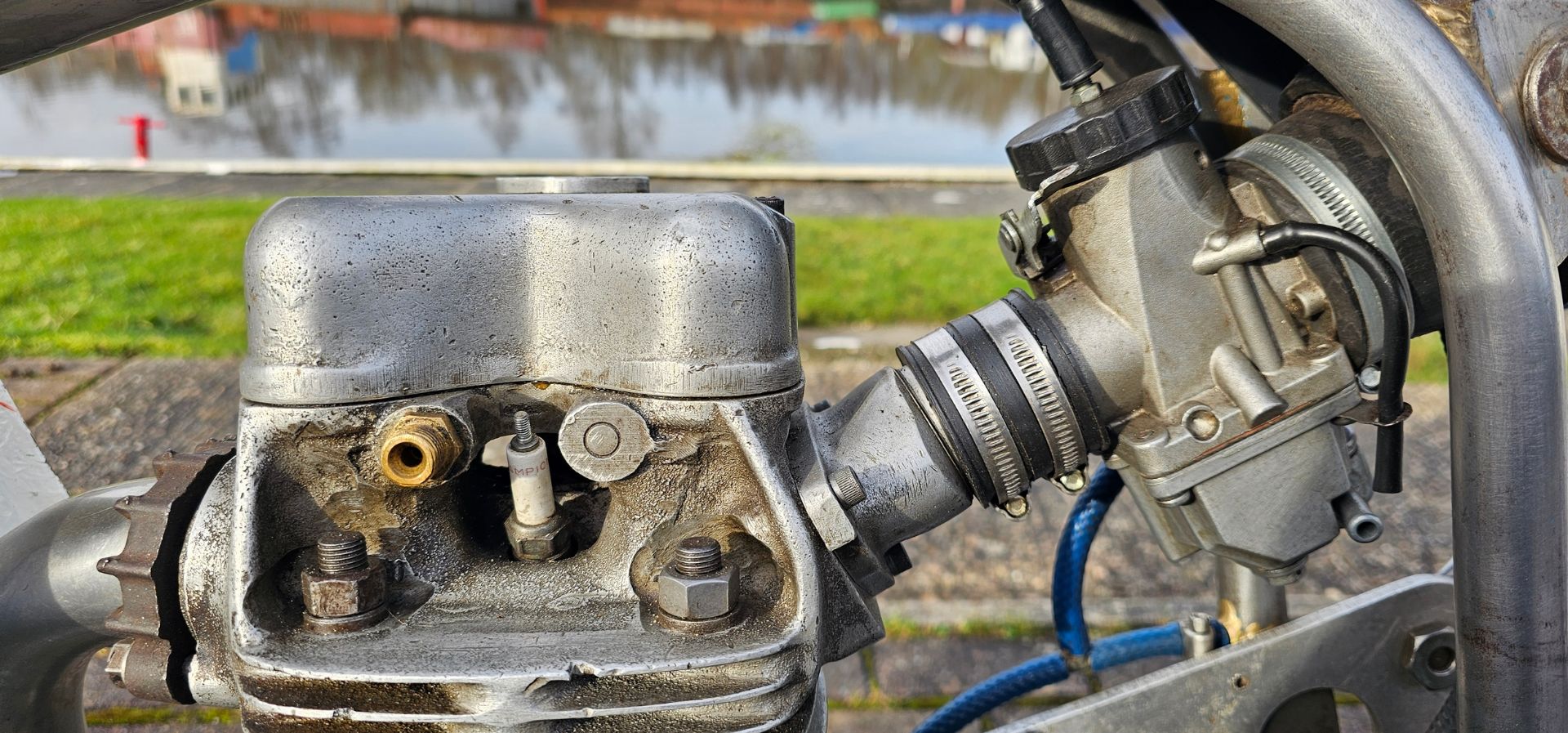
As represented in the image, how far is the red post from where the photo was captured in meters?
8.05

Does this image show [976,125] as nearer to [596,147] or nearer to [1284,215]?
[596,147]

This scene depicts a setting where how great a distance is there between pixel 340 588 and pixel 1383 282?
996 millimetres

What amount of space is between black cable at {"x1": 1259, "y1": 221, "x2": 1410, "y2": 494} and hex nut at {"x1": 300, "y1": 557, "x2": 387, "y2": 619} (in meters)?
0.91

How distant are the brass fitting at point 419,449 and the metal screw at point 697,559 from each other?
23 centimetres

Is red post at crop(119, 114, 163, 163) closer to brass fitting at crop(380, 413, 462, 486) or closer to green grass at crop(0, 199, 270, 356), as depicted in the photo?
green grass at crop(0, 199, 270, 356)

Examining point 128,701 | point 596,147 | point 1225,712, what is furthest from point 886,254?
point 596,147

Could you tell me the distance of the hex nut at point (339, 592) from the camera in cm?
100

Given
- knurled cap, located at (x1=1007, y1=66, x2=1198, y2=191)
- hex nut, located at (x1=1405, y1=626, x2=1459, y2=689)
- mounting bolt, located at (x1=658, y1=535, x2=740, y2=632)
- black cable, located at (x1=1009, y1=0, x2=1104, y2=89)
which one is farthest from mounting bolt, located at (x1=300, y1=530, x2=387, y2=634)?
hex nut, located at (x1=1405, y1=626, x2=1459, y2=689)

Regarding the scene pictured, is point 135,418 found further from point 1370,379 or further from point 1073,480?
point 1370,379

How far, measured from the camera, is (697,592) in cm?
101

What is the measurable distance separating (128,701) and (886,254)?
4.05m

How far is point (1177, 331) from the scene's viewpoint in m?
1.11

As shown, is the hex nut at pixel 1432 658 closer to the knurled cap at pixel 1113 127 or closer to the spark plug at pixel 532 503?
the knurled cap at pixel 1113 127

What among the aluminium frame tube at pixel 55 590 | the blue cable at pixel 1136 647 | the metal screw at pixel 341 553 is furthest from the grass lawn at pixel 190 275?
the metal screw at pixel 341 553
